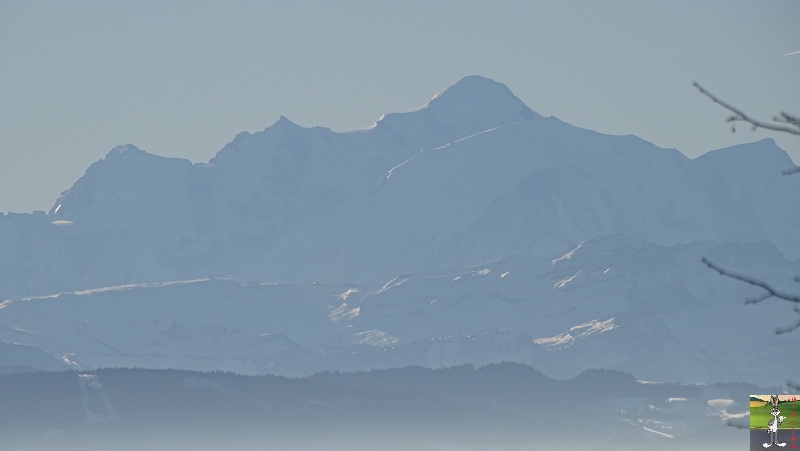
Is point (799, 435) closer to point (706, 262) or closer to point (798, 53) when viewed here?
point (706, 262)

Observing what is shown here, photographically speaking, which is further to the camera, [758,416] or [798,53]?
[758,416]

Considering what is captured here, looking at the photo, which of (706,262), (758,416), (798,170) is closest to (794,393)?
(758,416)

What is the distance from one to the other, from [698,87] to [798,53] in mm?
1479

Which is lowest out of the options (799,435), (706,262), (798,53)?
(799,435)

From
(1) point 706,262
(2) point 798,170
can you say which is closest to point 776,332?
(1) point 706,262

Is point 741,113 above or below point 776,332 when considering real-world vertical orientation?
above

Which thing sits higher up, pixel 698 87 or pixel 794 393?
pixel 698 87

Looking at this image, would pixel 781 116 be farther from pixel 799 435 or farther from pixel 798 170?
pixel 799 435

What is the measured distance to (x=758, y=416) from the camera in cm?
2708

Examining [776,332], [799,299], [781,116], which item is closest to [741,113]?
[781,116]

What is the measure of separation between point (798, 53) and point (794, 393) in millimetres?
5705

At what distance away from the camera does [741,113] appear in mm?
22828

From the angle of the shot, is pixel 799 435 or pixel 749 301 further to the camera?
pixel 799 435

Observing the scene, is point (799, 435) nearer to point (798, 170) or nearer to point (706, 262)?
point (706, 262)
